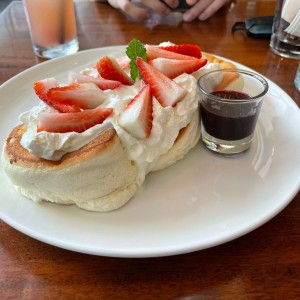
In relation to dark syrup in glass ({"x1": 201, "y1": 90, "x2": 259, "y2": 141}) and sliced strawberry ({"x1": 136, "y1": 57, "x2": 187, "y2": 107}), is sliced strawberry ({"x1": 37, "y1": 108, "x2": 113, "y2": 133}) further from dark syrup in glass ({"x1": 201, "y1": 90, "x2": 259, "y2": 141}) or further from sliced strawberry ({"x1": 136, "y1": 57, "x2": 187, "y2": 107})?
dark syrup in glass ({"x1": 201, "y1": 90, "x2": 259, "y2": 141})

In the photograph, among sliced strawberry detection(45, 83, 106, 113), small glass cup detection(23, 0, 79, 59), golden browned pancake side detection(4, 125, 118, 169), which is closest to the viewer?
golden browned pancake side detection(4, 125, 118, 169)

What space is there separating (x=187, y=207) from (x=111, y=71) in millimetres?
535

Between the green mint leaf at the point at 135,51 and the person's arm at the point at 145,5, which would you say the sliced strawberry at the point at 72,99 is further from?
the person's arm at the point at 145,5

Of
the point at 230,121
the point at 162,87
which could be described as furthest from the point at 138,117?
the point at 230,121

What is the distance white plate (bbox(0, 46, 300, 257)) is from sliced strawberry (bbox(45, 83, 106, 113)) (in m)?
0.28

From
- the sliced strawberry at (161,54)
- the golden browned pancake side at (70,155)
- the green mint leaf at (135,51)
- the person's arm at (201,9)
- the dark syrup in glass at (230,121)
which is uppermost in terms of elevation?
the green mint leaf at (135,51)

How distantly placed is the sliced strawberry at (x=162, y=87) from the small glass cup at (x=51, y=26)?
88cm

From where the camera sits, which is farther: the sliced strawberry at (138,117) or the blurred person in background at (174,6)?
the blurred person in background at (174,6)

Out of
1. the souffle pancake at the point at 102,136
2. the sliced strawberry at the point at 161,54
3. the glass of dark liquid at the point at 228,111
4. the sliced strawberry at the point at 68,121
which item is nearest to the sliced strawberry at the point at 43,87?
the souffle pancake at the point at 102,136

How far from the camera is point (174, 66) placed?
50.8 inches

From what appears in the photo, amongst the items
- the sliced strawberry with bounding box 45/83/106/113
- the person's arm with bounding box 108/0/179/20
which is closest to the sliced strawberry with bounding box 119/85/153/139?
the sliced strawberry with bounding box 45/83/106/113

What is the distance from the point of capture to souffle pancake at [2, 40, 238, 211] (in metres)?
1.00

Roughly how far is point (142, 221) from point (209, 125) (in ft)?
1.44

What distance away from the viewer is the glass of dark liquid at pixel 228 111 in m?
1.18
